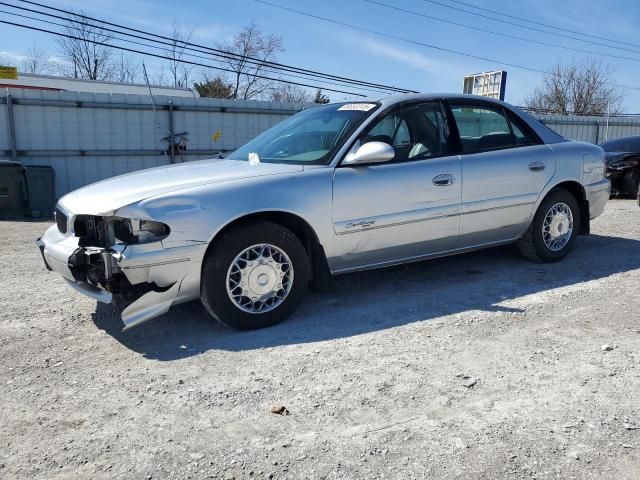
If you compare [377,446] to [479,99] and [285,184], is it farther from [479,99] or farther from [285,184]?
[479,99]

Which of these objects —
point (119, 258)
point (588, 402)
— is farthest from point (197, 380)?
point (588, 402)

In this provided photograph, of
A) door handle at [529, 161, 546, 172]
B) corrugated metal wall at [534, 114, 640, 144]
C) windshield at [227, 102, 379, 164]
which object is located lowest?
door handle at [529, 161, 546, 172]

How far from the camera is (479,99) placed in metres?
5.20

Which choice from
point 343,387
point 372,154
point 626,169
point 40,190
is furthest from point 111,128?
point 626,169

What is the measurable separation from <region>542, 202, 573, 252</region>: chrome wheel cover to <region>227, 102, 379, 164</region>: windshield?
2187 mm

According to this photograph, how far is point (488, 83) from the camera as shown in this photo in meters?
14.1

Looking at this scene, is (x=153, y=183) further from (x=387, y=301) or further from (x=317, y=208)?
(x=387, y=301)

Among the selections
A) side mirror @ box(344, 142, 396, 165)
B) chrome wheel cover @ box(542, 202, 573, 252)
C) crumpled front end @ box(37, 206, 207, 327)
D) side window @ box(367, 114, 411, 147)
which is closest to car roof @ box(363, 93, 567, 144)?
side window @ box(367, 114, 411, 147)

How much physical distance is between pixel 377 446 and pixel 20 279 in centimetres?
434

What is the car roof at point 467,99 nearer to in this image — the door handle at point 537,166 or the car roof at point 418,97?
the car roof at point 418,97

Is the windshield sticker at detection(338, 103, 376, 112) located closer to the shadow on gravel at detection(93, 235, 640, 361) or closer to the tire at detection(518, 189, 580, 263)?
the shadow on gravel at detection(93, 235, 640, 361)

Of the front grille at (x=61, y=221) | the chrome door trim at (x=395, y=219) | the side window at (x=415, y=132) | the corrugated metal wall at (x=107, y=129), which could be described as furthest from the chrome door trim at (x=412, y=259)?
the corrugated metal wall at (x=107, y=129)

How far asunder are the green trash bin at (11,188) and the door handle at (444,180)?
8.33 m

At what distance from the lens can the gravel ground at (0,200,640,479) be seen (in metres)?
2.41
